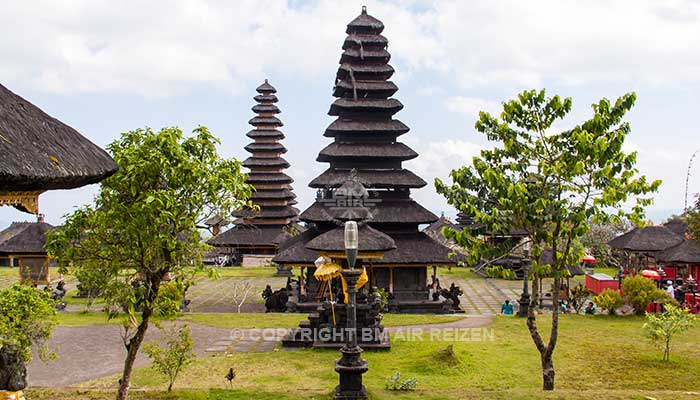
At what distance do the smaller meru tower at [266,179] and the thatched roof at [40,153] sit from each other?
40798 millimetres

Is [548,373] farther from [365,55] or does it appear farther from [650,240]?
[650,240]

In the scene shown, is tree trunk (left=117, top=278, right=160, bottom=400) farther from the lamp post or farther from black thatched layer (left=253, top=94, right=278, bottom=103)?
black thatched layer (left=253, top=94, right=278, bottom=103)

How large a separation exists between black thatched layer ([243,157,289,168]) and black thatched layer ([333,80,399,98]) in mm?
19663

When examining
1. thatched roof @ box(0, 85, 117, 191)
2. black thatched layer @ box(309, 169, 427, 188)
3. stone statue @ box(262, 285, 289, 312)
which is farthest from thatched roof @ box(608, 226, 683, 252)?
thatched roof @ box(0, 85, 117, 191)

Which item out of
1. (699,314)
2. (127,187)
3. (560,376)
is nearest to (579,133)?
(560,376)

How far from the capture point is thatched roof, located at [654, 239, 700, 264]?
3406 centimetres

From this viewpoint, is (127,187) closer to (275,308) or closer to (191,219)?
(191,219)

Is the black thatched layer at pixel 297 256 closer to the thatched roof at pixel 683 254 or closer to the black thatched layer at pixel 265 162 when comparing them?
the thatched roof at pixel 683 254

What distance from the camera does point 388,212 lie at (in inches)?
1099

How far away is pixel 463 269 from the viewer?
49656mm

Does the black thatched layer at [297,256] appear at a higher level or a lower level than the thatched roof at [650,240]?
lower

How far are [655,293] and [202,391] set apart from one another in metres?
19.1

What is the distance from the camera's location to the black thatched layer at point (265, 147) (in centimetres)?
4919

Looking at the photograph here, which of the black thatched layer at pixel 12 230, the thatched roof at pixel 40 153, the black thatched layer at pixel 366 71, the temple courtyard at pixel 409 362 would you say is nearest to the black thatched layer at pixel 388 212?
the temple courtyard at pixel 409 362
